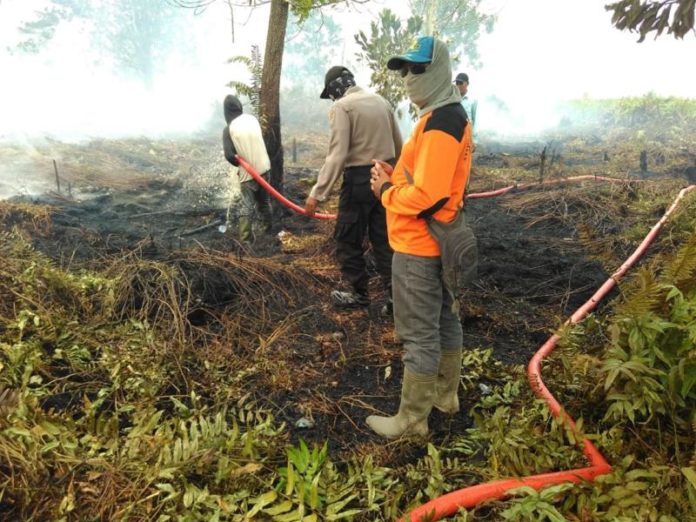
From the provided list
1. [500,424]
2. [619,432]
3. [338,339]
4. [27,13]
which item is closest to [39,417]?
[338,339]

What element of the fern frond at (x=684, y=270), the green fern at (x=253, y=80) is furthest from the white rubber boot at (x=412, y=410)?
the green fern at (x=253, y=80)

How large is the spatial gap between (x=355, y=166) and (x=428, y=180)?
1.75 metres

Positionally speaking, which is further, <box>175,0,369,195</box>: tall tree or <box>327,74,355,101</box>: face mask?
<box>175,0,369,195</box>: tall tree

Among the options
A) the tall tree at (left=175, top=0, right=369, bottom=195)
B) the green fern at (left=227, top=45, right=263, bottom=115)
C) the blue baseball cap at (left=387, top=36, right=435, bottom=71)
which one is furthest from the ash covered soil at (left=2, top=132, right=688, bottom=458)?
the green fern at (left=227, top=45, right=263, bottom=115)

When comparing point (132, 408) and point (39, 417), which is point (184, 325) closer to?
point (132, 408)

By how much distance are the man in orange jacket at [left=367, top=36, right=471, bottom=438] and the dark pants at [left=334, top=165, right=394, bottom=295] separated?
1237 mm

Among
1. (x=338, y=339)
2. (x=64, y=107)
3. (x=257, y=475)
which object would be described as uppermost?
(x=257, y=475)

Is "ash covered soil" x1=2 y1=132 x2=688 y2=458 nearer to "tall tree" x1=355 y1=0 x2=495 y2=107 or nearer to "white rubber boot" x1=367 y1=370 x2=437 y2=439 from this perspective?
"white rubber boot" x1=367 y1=370 x2=437 y2=439

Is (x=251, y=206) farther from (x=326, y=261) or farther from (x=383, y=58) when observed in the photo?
(x=383, y=58)

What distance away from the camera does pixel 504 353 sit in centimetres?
344

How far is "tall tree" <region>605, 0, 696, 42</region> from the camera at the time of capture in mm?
5438

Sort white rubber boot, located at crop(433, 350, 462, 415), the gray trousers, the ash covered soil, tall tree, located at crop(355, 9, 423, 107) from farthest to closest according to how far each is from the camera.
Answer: tall tree, located at crop(355, 9, 423, 107) < the ash covered soil < white rubber boot, located at crop(433, 350, 462, 415) < the gray trousers

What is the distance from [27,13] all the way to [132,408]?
30.5 m

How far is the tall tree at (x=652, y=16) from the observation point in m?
5.44
